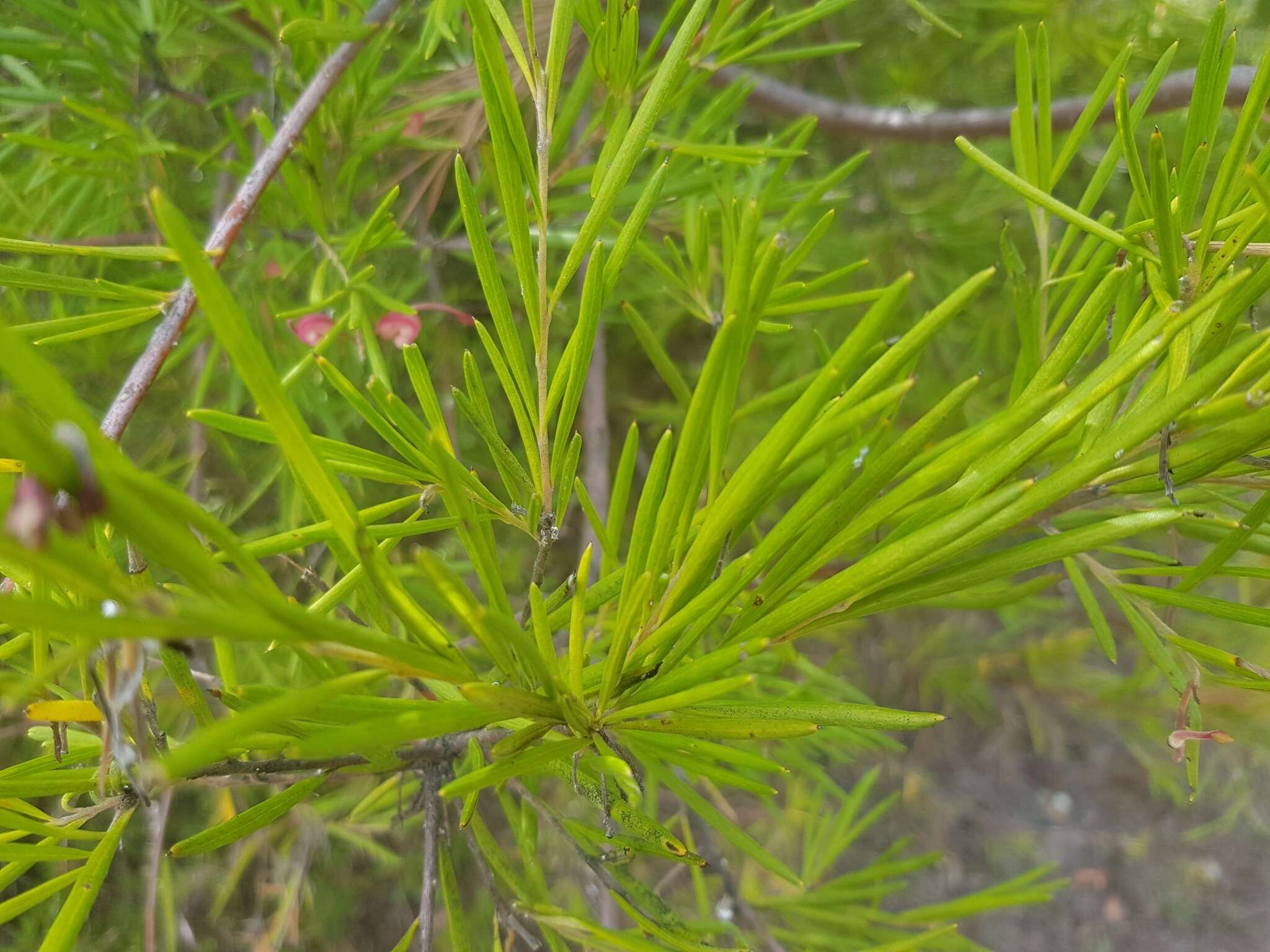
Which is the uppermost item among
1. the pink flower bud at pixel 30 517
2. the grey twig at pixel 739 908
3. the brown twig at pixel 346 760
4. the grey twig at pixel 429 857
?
the pink flower bud at pixel 30 517

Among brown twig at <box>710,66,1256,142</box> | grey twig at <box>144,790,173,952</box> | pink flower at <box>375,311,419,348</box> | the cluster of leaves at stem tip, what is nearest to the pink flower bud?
the cluster of leaves at stem tip

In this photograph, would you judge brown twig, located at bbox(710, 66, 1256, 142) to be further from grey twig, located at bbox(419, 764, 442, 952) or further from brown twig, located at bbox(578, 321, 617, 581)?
grey twig, located at bbox(419, 764, 442, 952)

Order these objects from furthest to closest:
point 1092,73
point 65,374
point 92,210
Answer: point 1092,73
point 65,374
point 92,210

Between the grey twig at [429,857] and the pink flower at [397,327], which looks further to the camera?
the pink flower at [397,327]

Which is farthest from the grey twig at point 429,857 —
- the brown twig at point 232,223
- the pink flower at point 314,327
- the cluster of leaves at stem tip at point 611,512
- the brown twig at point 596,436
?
the brown twig at point 596,436

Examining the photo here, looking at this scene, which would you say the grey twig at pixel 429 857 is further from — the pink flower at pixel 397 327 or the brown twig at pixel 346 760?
the pink flower at pixel 397 327

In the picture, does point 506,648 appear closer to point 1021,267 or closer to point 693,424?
point 693,424

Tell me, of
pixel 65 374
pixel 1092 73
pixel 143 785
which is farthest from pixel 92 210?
pixel 1092 73
